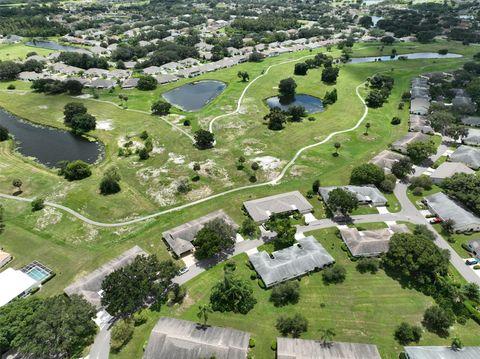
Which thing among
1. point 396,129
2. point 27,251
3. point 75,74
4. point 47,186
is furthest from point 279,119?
point 75,74

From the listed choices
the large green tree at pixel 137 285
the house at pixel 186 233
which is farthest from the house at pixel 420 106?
the large green tree at pixel 137 285

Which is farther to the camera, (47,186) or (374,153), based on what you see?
(374,153)

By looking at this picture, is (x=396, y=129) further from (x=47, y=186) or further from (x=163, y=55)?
(x=163, y=55)

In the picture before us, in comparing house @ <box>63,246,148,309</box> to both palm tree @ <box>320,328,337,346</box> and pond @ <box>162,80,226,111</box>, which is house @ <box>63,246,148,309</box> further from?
pond @ <box>162,80,226,111</box>

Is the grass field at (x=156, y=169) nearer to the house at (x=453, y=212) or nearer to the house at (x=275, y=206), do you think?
the house at (x=275, y=206)

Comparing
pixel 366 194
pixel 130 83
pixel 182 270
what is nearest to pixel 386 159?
pixel 366 194

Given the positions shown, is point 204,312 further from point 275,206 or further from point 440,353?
point 440,353
